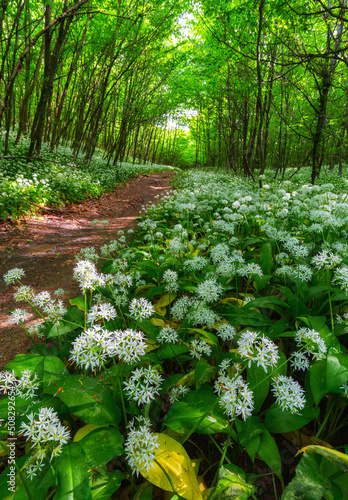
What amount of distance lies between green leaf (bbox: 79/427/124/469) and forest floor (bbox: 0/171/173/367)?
152 cm

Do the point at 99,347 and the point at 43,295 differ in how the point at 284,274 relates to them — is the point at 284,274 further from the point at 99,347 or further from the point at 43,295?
the point at 43,295

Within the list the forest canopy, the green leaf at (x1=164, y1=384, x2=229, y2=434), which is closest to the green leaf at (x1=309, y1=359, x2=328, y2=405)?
the green leaf at (x1=164, y1=384, x2=229, y2=434)

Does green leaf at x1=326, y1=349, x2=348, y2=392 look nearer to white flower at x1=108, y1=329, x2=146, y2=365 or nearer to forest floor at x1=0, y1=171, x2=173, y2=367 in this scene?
white flower at x1=108, y1=329, x2=146, y2=365

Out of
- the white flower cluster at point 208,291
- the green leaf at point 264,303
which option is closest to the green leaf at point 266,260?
the green leaf at point 264,303

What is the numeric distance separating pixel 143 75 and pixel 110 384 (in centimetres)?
1963

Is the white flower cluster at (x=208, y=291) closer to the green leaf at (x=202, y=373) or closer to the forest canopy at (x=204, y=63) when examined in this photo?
the green leaf at (x=202, y=373)

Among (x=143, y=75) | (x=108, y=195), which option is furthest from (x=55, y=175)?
(x=143, y=75)

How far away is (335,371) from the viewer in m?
1.24

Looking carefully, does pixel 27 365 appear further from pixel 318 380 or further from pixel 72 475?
pixel 318 380

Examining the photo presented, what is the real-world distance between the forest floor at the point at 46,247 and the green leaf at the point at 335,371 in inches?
99.6

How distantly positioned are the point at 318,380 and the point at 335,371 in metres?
0.15

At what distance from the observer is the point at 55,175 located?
8273mm

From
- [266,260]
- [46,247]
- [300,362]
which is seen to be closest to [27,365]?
[300,362]

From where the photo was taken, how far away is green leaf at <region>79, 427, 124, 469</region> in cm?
112
